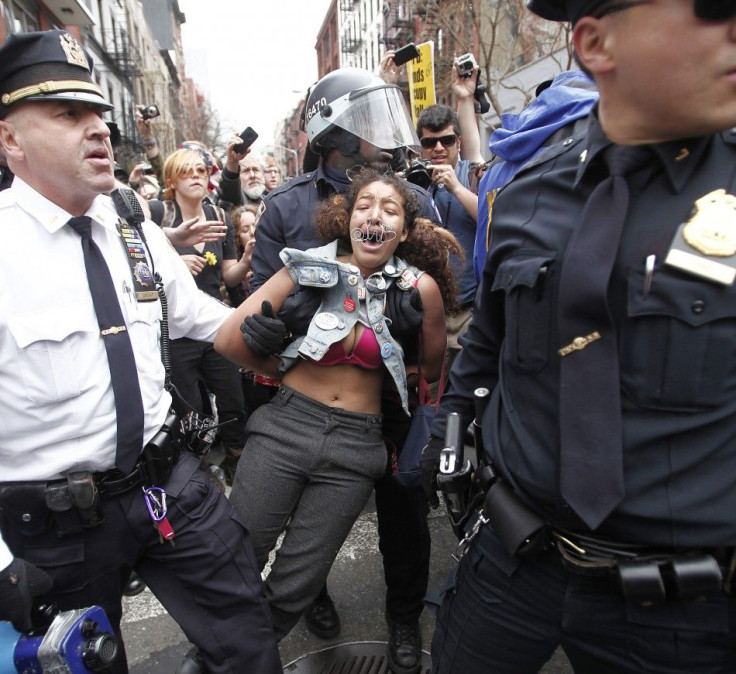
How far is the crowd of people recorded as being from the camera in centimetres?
114

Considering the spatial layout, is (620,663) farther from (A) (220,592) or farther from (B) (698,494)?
(A) (220,592)

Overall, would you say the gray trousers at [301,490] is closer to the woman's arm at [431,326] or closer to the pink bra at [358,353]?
the pink bra at [358,353]

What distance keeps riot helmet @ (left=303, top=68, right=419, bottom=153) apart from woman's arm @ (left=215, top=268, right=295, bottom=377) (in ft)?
2.96

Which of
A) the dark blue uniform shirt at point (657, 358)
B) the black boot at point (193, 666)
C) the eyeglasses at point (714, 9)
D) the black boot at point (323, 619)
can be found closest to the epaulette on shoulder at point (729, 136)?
the dark blue uniform shirt at point (657, 358)

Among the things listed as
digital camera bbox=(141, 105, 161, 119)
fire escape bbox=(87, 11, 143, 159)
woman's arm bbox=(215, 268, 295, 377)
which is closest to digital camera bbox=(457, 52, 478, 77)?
woman's arm bbox=(215, 268, 295, 377)

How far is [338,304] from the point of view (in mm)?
2260

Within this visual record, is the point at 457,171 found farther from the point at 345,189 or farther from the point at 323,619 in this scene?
the point at 323,619

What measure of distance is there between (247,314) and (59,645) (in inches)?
46.8

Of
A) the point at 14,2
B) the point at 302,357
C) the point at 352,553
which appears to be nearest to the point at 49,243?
the point at 302,357

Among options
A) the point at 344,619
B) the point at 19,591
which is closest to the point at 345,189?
the point at 19,591

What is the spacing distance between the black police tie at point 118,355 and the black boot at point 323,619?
4.60 feet

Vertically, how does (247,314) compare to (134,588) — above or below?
above

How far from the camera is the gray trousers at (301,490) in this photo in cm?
218

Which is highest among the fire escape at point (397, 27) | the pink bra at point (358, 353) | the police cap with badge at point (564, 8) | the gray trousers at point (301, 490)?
the fire escape at point (397, 27)
